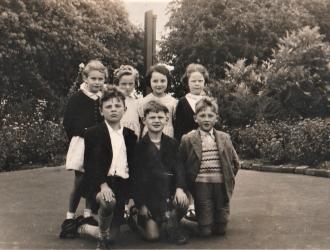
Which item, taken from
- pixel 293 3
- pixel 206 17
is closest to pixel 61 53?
pixel 206 17

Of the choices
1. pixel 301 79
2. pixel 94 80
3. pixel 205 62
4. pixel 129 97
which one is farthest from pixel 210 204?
pixel 205 62

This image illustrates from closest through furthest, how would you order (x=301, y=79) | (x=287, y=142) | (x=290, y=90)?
(x=287, y=142), (x=301, y=79), (x=290, y=90)

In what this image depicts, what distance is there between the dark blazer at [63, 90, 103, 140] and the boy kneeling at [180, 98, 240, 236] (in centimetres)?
92

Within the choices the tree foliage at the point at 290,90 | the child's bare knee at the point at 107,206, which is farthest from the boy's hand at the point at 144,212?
the tree foliage at the point at 290,90

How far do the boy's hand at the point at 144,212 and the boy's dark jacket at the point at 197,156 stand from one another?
1.74ft

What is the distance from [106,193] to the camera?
498 centimetres

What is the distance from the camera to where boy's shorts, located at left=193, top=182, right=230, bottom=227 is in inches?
218

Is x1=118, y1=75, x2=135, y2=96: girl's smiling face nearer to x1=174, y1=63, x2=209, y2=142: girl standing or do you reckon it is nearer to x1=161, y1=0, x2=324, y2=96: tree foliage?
x1=174, y1=63, x2=209, y2=142: girl standing

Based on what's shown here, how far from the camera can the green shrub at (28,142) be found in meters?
11.2

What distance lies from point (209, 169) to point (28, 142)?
6920 mm

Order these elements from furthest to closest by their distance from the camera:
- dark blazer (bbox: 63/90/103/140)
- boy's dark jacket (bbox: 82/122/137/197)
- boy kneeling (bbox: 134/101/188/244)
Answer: dark blazer (bbox: 63/90/103/140) → boy kneeling (bbox: 134/101/188/244) → boy's dark jacket (bbox: 82/122/137/197)

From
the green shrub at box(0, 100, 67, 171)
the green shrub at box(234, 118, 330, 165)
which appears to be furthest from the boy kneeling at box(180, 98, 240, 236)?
the green shrub at box(0, 100, 67, 171)

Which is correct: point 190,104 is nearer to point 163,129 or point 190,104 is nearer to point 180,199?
point 163,129

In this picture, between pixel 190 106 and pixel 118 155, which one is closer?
pixel 118 155
